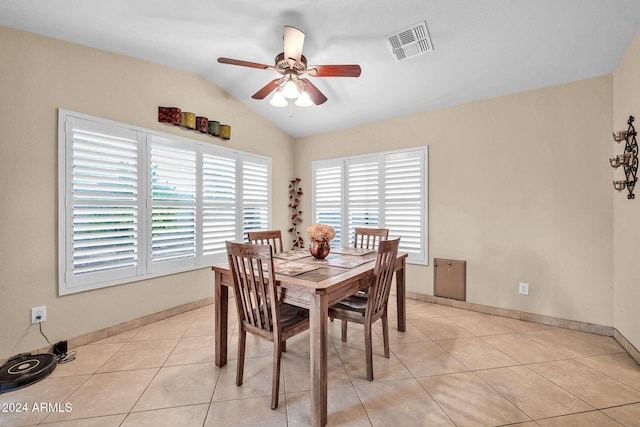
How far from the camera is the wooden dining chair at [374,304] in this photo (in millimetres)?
1951

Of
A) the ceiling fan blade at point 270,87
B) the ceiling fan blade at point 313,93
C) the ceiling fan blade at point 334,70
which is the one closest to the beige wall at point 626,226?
the ceiling fan blade at point 334,70

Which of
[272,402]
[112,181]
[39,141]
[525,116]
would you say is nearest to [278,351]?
[272,402]

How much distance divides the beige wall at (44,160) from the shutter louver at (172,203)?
348 mm

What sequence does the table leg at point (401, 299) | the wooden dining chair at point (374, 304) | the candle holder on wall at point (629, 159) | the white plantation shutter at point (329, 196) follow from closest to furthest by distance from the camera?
the wooden dining chair at point (374, 304) < the candle holder on wall at point (629, 159) < the table leg at point (401, 299) < the white plantation shutter at point (329, 196)

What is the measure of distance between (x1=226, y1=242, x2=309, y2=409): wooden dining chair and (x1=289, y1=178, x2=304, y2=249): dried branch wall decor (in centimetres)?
281

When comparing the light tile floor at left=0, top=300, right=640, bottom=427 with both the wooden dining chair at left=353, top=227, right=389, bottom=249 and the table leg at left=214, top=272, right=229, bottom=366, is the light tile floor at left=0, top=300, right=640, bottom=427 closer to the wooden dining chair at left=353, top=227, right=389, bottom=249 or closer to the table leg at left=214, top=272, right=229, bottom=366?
the table leg at left=214, top=272, right=229, bottom=366

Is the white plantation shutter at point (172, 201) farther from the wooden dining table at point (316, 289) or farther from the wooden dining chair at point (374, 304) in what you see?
the wooden dining chair at point (374, 304)

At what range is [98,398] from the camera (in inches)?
70.1

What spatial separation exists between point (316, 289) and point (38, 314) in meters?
2.44

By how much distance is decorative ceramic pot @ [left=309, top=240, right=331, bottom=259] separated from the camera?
2.42m

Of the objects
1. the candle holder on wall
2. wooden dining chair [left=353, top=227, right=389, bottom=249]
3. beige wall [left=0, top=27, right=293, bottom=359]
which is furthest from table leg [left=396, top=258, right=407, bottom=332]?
beige wall [left=0, top=27, right=293, bottom=359]

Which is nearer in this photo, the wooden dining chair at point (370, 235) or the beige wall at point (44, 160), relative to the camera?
the beige wall at point (44, 160)

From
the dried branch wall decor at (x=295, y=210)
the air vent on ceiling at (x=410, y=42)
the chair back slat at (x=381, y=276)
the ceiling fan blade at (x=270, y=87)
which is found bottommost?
the chair back slat at (x=381, y=276)

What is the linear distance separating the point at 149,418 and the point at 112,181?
209 centimetres
